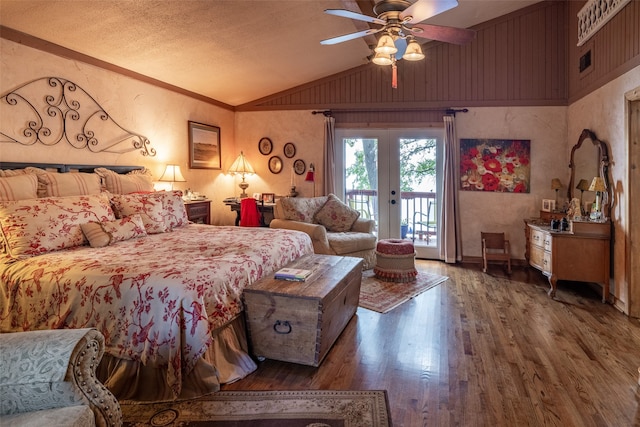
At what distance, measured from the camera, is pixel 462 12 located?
4816mm

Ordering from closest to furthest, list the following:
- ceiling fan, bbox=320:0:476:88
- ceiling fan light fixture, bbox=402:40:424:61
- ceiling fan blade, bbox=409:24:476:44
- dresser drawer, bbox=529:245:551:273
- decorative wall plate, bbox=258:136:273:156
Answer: ceiling fan, bbox=320:0:476:88 → ceiling fan blade, bbox=409:24:476:44 → ceiling fan light fixture, bbox=402:40:424:61 → dresser drawer, bbox=529:245:551:273 → decorative wall plate, bbox=258:136:273:156

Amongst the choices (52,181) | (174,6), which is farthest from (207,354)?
(174,6)

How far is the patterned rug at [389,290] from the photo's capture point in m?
3.80

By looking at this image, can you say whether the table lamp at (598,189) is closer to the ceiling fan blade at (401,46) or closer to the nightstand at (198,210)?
the ceiling fan blade at (401,46)

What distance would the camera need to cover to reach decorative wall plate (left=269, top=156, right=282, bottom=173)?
20.5ft

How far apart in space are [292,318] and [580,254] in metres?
3.24

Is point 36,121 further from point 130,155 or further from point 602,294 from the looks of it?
point 602,294

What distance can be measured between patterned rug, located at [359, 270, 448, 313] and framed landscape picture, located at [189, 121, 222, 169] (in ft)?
9.13

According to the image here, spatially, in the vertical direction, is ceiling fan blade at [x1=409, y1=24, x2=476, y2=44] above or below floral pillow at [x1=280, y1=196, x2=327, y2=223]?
above

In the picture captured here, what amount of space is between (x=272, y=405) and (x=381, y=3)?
2.71 meters

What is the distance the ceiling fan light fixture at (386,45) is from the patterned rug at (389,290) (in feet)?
7.40

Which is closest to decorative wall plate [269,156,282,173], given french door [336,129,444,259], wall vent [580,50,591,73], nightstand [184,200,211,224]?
french door [336,129,444,259]

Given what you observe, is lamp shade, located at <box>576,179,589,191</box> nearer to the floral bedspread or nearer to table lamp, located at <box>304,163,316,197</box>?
table lamp, located at <box>304,163,316,197</box>

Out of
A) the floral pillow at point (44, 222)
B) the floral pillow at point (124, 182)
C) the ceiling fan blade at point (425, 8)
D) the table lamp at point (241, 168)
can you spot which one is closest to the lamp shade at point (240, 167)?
the table lamp at point (241, 168)
